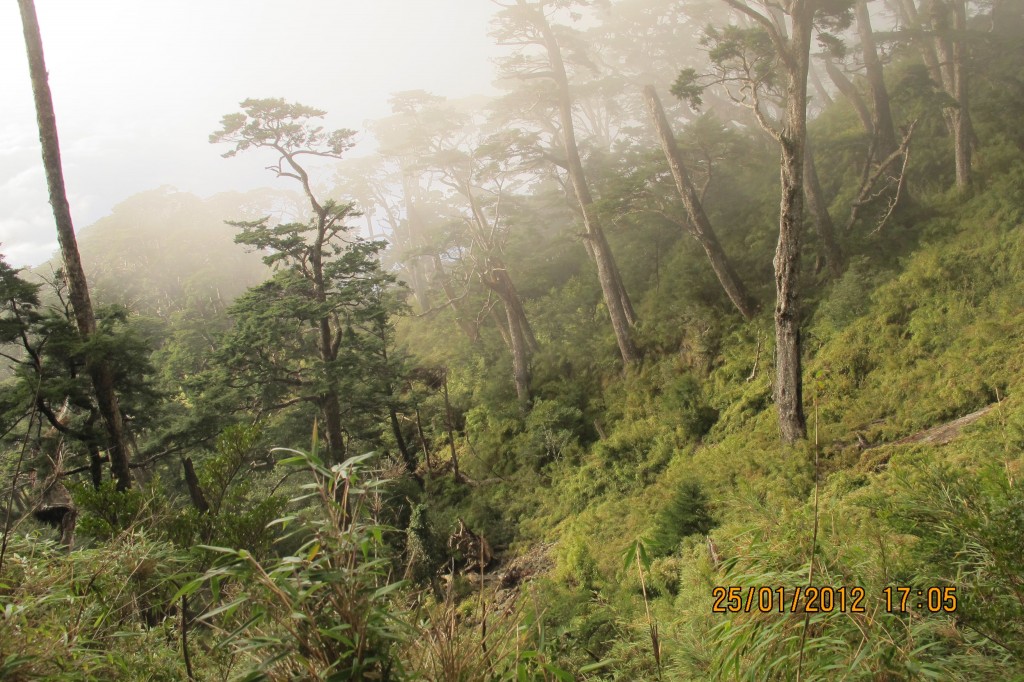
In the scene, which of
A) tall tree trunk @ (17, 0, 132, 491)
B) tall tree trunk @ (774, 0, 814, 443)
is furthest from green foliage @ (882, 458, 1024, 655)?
tall tree trunk @ (17, 0, 132, 491)

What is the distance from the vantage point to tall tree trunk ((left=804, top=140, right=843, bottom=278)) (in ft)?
35.1

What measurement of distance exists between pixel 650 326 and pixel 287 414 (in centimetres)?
969

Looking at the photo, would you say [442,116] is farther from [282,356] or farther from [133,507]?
[133,507]

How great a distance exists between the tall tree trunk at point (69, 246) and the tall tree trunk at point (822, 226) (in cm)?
1307

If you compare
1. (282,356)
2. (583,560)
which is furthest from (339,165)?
(583,560)

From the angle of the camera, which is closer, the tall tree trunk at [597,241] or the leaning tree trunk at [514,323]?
the tall tree trunk at [597,241]

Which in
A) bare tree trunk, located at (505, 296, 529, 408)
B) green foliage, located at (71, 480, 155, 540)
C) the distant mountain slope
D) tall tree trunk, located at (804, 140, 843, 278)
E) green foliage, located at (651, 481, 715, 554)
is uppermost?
the distant mountain slope

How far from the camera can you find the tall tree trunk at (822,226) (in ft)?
35.1

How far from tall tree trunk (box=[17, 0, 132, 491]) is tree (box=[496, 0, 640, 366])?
1025 centimetres

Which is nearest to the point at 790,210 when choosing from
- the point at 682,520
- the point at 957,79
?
the point at 682,520

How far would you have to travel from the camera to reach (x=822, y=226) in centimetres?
1097
